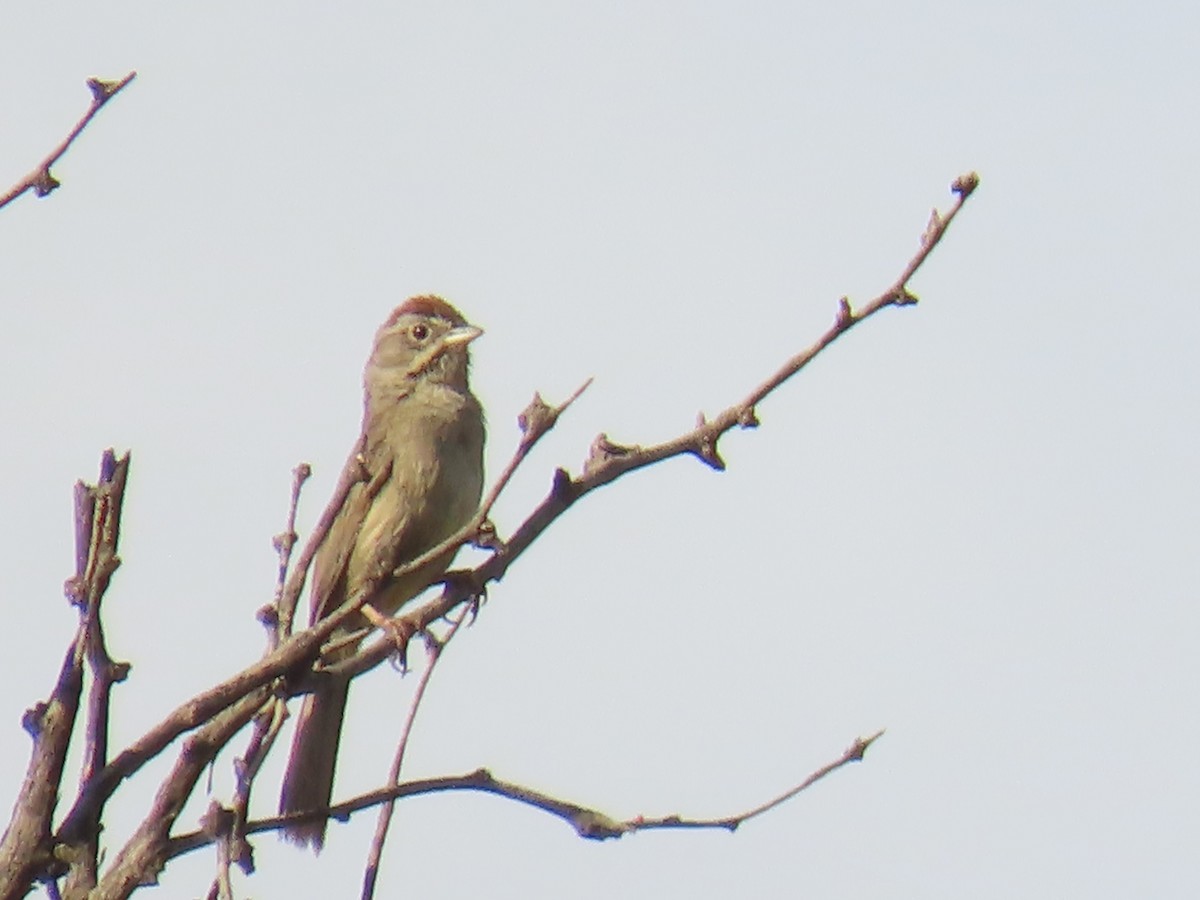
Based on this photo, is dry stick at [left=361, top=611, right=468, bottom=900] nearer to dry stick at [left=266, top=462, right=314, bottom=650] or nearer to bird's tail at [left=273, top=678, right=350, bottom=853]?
dry stick at [left=266, top=462, right=314, bottom=650]

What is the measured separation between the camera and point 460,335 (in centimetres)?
797

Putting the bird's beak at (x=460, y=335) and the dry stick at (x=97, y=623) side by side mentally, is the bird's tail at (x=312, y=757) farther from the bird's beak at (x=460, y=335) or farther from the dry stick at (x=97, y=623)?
the dry stick at (x=97, y=623)

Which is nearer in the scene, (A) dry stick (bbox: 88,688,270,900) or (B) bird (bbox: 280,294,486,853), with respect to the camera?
(A) dry stick (bbox: 88,688,270,900)

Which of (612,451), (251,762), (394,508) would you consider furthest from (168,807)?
(394,508)

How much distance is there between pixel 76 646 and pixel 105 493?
0.98 ft

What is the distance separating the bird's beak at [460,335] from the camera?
7.93 m

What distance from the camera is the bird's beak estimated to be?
793cm

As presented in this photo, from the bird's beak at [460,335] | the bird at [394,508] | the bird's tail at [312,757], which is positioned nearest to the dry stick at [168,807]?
the bird at [394,508]

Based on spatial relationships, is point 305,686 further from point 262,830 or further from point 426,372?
point 426,372

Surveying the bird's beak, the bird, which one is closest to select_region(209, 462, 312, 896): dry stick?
the bird

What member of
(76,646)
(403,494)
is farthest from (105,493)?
(403,494)

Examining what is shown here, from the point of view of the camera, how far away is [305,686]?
3.78 m

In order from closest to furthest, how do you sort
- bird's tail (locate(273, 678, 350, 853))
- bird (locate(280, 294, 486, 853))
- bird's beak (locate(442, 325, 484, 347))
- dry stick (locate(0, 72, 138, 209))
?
dry stick (locate(0, 72, 138, 209)) < bird (locate(280, 294, 486, 853)) < bird's tail (locate(273, 678, 350, 853)) < bird's beak (locate(442, 325, 484, 347))

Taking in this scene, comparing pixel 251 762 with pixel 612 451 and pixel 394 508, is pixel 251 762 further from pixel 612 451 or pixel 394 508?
pixel 394 508
